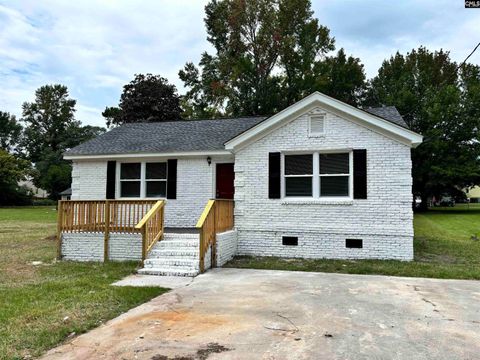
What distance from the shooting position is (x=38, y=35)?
48.7 ft

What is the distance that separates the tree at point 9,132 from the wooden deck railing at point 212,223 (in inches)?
2360

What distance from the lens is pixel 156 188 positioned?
41.0ft

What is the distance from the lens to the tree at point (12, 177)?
42375 millimetres

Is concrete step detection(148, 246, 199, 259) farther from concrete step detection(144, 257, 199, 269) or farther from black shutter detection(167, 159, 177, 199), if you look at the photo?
black shutter detection(167, 159, 177, 199)

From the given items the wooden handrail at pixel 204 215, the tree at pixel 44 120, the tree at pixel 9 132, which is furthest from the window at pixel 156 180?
the tree at pixel 9 132

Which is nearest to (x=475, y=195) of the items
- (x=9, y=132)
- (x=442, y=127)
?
(x=442, y=127)

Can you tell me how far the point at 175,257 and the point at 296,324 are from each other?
432cm

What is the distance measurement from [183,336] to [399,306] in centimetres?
326

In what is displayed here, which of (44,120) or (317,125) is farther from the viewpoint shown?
(44,120)

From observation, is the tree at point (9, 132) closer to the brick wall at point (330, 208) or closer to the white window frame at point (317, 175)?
the brick wall at point (330, 208)

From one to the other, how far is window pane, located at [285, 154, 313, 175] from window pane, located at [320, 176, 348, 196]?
474 mm

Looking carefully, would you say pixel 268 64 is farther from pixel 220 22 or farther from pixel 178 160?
pixel 178 160

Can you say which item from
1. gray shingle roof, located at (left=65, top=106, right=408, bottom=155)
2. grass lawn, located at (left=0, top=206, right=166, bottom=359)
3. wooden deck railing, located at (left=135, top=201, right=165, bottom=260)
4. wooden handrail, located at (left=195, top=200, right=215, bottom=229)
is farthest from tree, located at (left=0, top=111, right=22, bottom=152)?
wooden handrail, located at (left=195, top=200, right=215, bottom=229)

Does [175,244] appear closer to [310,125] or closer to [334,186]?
[334,186]
